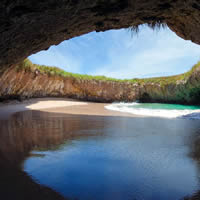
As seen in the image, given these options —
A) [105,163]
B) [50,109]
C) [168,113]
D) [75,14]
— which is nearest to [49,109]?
[50,109]

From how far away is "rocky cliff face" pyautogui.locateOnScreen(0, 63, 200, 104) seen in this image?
28.0 ft

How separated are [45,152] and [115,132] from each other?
4.40 feet

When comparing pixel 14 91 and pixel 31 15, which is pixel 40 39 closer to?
pixel 31 15

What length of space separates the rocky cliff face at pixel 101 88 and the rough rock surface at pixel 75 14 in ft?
19.1

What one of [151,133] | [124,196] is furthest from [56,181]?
[151,133]

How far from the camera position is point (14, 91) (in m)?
8.39

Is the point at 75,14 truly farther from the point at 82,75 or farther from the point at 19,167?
the point at 82,75

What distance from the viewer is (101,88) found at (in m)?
14.7

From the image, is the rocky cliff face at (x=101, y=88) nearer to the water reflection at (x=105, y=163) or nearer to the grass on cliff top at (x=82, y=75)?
the grass on cliff top at (x=82, y=75)

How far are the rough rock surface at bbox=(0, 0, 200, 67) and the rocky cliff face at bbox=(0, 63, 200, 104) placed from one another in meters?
5.82

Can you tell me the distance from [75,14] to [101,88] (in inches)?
503

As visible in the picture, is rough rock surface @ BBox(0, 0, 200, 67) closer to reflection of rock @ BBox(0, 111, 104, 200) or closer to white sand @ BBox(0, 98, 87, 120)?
reflection of rock @ BBox(0, 111, 104, 200)

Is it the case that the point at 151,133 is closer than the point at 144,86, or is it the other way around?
the point at 151,133

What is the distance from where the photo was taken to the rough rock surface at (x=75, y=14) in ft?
4.71
